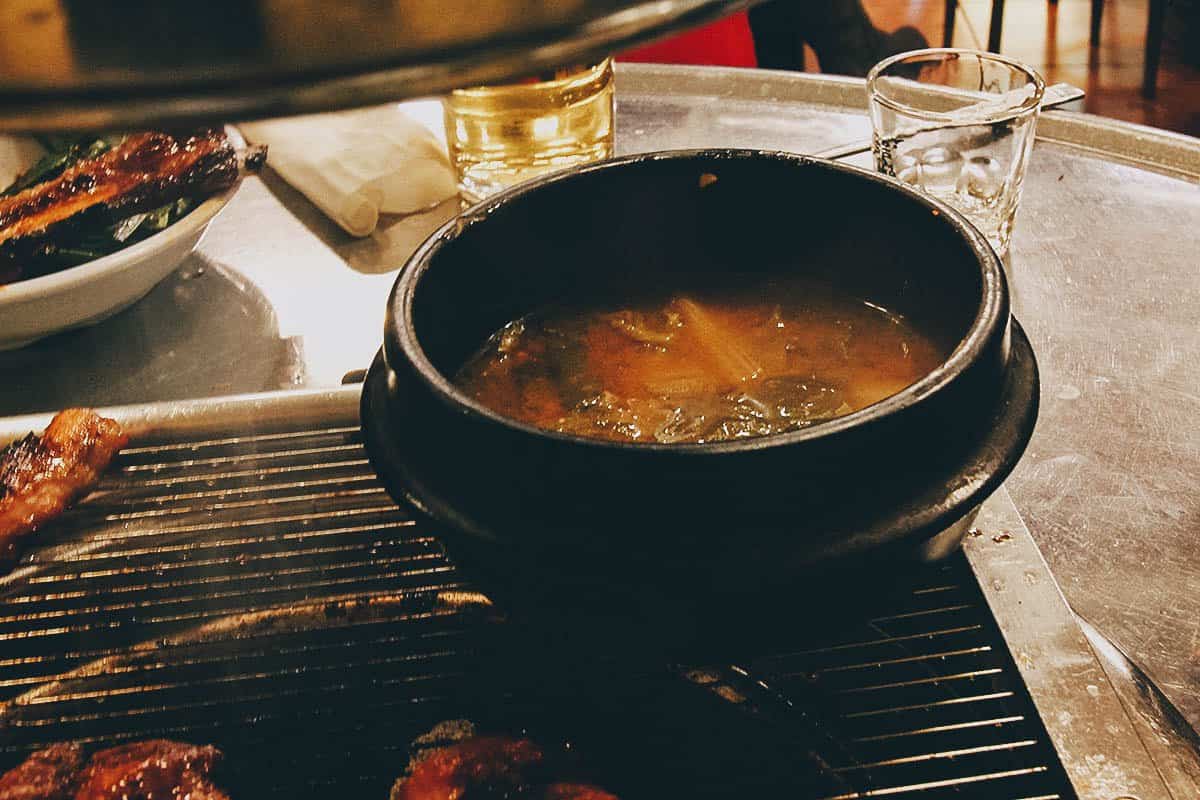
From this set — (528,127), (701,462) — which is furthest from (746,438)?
(528,127)

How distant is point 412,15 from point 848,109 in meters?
2.14

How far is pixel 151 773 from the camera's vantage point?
3.63 feet

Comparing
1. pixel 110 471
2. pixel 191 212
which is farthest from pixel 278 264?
pixel 110 471

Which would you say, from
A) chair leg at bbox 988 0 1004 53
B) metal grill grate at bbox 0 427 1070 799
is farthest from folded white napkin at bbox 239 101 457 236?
chair leg at bbox 988 0 1004 53

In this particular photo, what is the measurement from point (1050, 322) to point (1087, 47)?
→ 214 inches

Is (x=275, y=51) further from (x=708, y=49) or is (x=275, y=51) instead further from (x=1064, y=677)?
(x=708, y=49)

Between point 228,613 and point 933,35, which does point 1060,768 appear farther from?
point 933,35

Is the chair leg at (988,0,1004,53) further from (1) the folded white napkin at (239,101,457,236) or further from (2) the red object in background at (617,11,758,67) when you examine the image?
(1) the folded white napkin at (239,101,457,236)

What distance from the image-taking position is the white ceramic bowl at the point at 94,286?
67.0 inches

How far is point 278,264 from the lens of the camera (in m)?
2.15

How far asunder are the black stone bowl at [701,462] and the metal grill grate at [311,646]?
134 mm

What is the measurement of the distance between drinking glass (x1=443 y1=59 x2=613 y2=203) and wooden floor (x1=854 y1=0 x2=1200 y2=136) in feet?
13.8

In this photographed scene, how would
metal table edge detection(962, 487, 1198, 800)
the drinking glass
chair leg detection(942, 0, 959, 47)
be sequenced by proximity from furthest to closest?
chair leg detection(942, 0, 959, 47) < the drinking glass < metal table edge detection(962, 487, 1198, 800)

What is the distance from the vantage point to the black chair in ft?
17.5
